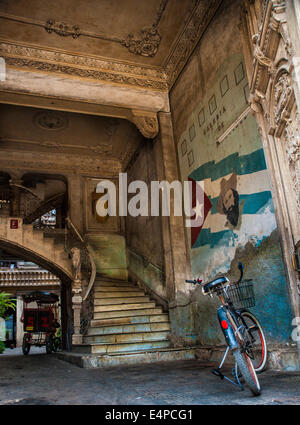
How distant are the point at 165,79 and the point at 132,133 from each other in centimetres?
274

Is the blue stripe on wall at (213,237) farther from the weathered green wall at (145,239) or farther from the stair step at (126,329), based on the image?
the stair step at (126,329)

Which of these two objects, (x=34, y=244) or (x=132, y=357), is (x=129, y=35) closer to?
(x=34, y=244)

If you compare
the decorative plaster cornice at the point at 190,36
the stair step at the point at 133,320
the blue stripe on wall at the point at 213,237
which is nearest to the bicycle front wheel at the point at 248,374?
the blue stripe on wall at the point at 213,237

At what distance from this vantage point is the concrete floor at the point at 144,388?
3.14 m

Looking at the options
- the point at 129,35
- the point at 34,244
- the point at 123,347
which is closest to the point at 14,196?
the point at 34,244

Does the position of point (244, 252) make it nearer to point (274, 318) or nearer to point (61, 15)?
point (274, 318)

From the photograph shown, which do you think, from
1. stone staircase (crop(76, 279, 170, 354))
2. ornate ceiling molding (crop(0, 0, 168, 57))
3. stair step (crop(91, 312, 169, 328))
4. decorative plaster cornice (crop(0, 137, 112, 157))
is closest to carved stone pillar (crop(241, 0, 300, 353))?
ornate ceiling molding (crop(0, 0, 168, 57))

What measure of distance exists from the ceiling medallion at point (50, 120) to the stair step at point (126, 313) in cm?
607

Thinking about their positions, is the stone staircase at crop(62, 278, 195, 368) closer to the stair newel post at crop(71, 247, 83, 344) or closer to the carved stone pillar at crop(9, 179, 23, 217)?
the stair newel post at crop(71, 247, 83, 344)

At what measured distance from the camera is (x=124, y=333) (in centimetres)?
749

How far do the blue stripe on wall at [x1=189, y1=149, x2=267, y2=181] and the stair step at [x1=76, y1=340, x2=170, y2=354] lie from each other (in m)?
3.47

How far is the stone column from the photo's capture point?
314 inches

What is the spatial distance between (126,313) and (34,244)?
3.79 meters
